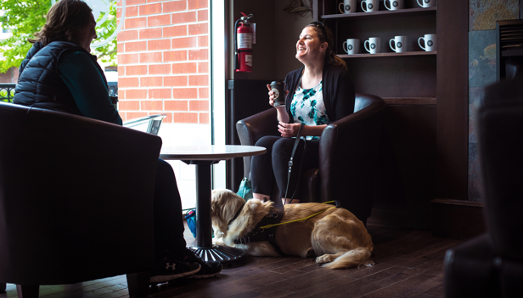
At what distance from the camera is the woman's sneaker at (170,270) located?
2.02m

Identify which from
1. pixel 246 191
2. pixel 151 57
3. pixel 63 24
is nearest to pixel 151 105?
pixel 151 57

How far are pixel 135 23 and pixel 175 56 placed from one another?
375 millimetres

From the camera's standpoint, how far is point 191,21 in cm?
374

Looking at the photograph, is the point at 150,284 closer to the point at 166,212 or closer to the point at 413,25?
the point at 166,212

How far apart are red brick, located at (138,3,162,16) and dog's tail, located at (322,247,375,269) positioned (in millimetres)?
2331

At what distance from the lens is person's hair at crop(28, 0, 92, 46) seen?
1962 mm

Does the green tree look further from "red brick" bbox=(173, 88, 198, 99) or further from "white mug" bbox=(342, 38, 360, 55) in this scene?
"white mug" bbox=(342, 38, 360, 55)

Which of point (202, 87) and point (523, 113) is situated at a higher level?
point (202, 87)

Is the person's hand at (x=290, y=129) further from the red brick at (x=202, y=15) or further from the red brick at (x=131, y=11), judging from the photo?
the red brick at (x=131, y=11)

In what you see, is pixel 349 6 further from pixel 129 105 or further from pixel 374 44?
pixel 129 105

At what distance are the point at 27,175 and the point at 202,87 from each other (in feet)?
7.45

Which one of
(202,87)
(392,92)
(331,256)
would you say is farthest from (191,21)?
(331,256)

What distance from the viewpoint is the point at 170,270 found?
204 centimetres

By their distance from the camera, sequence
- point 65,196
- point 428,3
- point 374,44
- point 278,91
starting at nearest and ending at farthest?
point 65,196 < point 278,91 < point 428,3 < point 374,44
